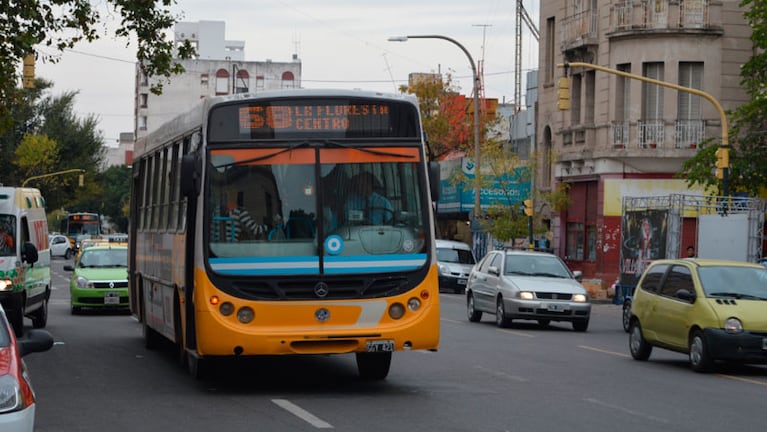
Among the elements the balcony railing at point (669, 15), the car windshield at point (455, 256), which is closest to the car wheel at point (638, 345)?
the balcony railing at point (669, 15)

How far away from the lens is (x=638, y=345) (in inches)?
786

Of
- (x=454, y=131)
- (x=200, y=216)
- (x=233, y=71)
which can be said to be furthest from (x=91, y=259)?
(x=233, y=71)

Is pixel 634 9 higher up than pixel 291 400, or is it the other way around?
pixel 634 9

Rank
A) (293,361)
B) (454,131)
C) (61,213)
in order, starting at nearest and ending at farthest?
(293,361), (454,131), (61,213)

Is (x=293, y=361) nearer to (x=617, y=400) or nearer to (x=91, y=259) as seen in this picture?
(x=617, y=400)

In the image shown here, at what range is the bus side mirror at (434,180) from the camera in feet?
46.5

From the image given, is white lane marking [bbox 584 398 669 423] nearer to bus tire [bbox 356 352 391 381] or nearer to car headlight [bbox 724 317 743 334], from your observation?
bus tire [bbox 356 352 391 381]

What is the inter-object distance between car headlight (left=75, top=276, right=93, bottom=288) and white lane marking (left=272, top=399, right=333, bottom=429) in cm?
1760

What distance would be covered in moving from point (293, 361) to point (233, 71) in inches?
4694

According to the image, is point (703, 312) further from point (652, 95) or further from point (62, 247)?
point (62, 247)

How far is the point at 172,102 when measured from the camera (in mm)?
140375

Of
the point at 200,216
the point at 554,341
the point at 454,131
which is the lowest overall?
the point at 554,341

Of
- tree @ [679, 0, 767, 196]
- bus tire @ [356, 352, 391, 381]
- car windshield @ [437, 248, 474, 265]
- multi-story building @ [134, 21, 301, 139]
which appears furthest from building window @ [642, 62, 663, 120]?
multi-story building @ [134, 21, 301, 139]

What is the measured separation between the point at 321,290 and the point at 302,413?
178 centimetres
